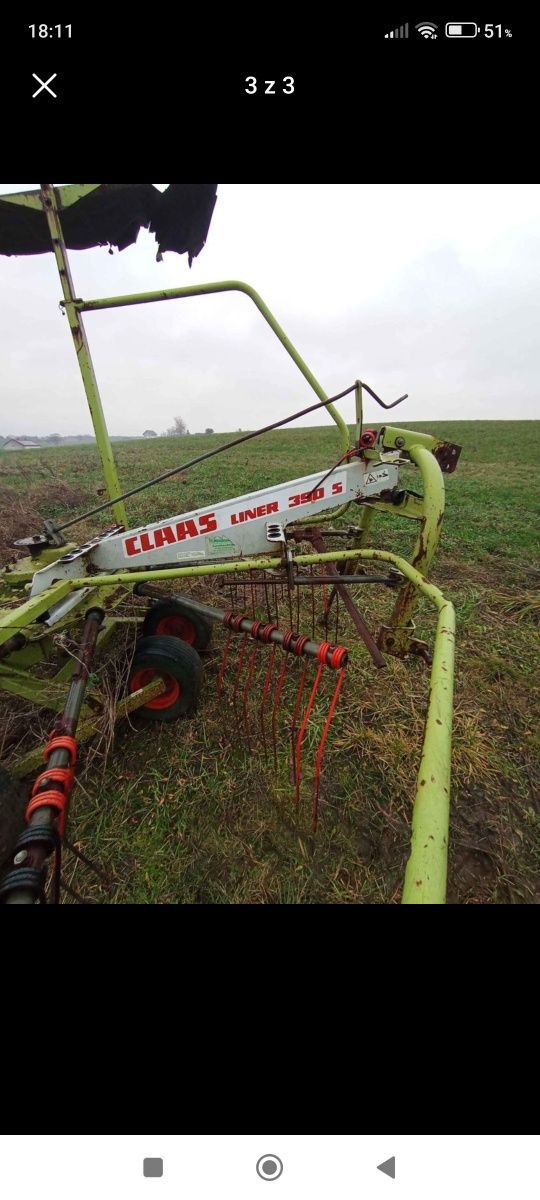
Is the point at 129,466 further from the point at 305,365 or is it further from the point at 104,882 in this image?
the point at 104,882

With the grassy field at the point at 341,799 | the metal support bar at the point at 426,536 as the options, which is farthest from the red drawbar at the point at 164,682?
the metal support bar at the point at 426,536

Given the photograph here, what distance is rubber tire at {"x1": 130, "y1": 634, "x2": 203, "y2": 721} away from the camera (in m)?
2.87

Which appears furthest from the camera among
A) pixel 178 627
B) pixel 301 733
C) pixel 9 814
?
pixel 178 627

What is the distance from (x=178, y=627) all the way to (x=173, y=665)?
887 mm

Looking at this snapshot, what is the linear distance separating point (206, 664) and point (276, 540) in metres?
1.68

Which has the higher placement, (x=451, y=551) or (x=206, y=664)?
(x=451, y=551)

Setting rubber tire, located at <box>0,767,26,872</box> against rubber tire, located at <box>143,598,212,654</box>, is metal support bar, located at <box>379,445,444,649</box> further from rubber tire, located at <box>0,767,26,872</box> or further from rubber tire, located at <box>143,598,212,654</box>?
rubber tire, located at <box>0,767,26,872</box>

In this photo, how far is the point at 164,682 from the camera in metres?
2.94

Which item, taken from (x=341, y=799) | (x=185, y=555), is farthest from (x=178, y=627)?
(x=341, y=799)

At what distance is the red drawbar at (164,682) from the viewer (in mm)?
2932

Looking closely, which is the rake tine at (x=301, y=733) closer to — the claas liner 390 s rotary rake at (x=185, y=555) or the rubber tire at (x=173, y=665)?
the claas liner 390 s rotary rake at (x=185, y=555)

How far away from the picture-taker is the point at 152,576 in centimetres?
233

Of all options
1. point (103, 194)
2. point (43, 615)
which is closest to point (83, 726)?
point (43, 615)

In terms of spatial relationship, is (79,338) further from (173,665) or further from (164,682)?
(164,682)
